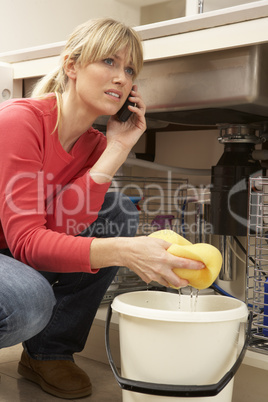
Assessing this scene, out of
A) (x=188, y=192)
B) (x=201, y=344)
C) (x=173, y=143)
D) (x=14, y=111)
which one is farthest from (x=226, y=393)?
(x=173, y=143)

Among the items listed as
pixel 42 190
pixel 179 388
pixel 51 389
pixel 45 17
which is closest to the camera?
pixel 179 388

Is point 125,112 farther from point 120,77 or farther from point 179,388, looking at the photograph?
point 179,388

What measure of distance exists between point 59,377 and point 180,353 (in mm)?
367

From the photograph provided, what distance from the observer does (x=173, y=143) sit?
5.89 ft

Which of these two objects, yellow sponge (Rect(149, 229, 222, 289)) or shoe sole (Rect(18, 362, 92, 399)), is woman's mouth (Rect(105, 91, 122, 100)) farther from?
shoe sole (Rect(18, 362, 92, 399))

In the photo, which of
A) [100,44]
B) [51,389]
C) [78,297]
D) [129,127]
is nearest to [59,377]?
[51,389]

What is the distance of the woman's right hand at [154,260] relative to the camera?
31.0 inches

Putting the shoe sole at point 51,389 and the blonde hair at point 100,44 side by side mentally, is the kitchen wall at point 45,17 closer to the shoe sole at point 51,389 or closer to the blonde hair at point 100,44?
the blonde hair at point 100,44

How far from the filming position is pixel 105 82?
99 cm

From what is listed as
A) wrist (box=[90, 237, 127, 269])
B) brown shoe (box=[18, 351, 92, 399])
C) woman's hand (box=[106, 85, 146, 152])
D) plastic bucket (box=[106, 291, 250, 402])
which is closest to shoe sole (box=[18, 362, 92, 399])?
brown shoe (box=[18, 351, 92, 399])

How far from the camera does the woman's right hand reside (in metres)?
0.79

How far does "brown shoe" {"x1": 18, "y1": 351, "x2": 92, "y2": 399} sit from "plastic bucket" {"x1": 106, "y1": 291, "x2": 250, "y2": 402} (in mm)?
233

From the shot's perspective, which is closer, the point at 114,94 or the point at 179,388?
the point at 179,388

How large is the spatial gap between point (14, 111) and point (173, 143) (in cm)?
92
